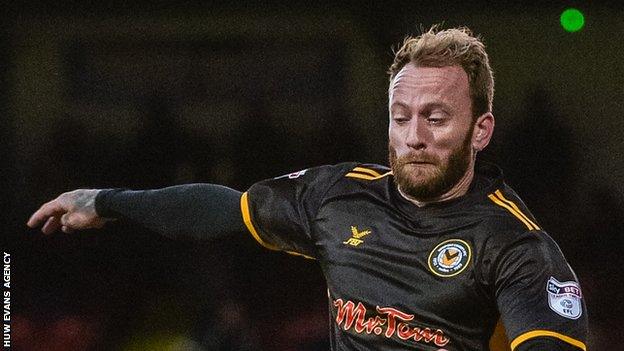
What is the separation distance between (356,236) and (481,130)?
41 centimetres

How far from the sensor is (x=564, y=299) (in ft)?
5.81

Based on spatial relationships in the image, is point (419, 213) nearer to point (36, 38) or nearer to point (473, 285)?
point (473, 285)

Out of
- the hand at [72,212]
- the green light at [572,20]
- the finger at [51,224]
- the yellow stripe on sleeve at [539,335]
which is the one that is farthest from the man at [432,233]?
the green light at [572,20]

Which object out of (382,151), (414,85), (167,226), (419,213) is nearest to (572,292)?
(419,213)

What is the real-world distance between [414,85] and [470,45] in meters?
0.18

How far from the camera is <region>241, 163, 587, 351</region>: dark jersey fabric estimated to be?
5.86ft

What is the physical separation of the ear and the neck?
0.05m

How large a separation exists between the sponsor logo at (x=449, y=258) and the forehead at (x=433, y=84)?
35 cm

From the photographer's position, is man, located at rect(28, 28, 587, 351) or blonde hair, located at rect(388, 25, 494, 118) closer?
man, located at rect(28, 28, 587, 351)

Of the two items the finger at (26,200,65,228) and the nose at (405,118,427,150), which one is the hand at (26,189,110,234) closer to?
the finger at (26,200,65,228)

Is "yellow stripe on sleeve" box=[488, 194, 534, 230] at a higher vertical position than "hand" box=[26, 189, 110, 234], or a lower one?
higher

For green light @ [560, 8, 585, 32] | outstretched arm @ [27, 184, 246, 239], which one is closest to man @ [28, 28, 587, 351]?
outstretched arm @ [27, 184, 246, 239]

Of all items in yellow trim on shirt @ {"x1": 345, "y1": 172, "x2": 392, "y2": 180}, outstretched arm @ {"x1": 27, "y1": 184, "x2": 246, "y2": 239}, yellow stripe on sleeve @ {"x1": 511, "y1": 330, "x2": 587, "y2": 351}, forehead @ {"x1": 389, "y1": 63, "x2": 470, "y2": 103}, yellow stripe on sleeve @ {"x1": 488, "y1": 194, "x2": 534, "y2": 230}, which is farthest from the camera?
outstretched arm @ {"x1": 27, "y1": 184, "x2": 246, "y2": 239}

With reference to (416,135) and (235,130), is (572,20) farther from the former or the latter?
(416,135)
